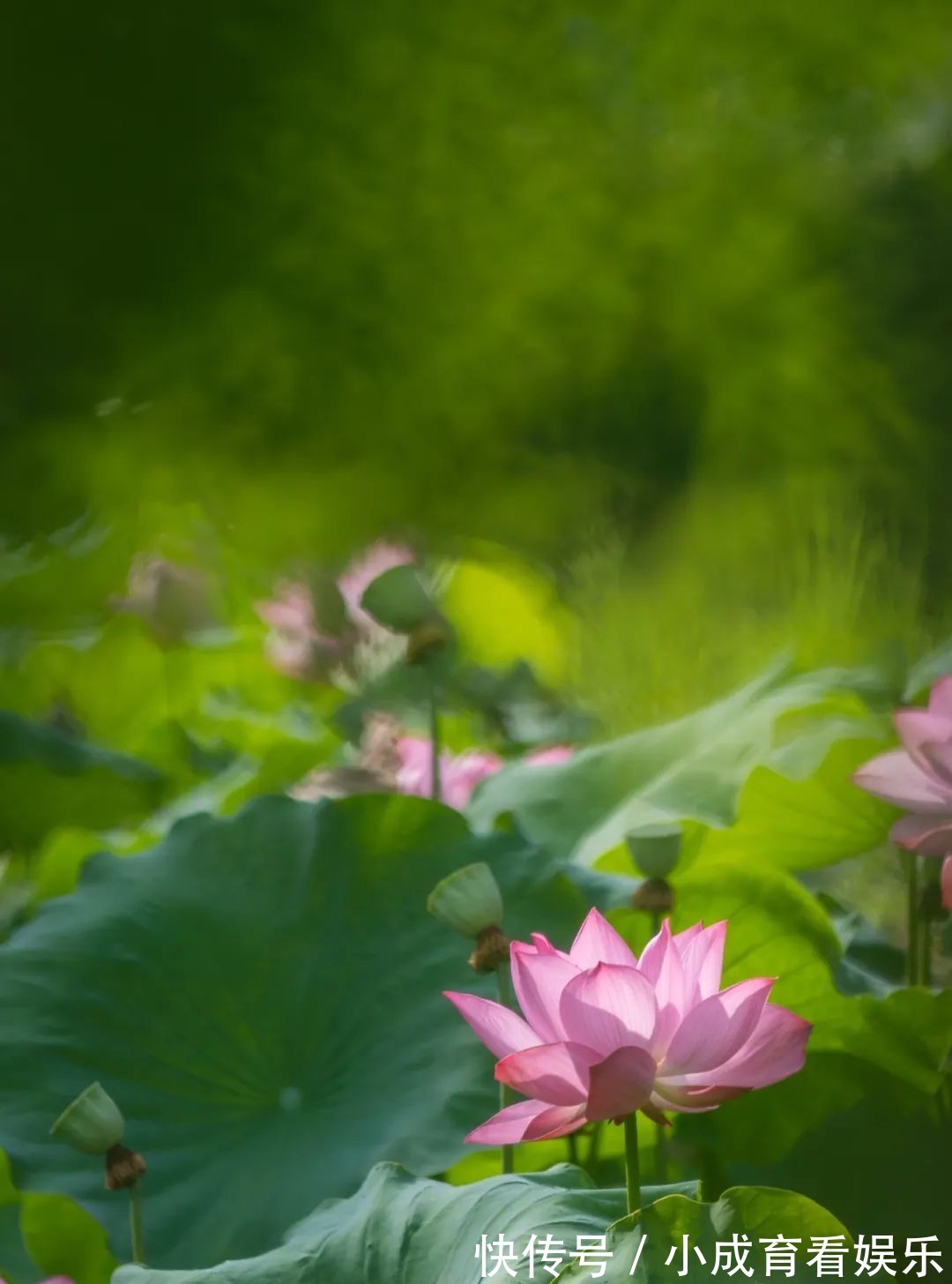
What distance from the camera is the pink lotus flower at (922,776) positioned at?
1.59 ft

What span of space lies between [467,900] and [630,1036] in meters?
0.09

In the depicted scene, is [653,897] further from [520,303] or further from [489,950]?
[520,303]

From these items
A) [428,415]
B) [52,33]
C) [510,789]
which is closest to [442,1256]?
[510,789]

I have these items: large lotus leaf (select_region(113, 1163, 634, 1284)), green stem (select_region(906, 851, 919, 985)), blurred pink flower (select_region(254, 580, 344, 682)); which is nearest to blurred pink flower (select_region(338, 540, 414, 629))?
blurred pink flower (select_region(254, 580, 344, 682))

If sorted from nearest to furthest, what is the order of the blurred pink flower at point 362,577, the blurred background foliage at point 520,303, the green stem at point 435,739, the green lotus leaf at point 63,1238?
the green lotus leaf at point 63,1238 → the green stem at point 435,739 → the blurred pink flower at point 362,577 → the blurred background foliage at point 520,303

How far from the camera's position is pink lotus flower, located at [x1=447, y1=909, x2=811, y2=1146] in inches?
12.9

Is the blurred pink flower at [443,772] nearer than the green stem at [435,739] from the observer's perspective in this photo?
No

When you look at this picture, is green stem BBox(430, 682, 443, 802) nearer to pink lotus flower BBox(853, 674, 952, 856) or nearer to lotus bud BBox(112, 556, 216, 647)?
pink lotus flower BBox(853, 674, 952, 856)

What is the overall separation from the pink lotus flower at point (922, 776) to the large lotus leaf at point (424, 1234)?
7.8 inches

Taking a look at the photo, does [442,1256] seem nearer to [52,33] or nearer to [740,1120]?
[740,1120]

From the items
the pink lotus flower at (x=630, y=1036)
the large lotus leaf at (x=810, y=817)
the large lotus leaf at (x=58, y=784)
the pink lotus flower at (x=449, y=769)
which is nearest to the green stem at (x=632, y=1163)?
Answer: the pink lotus flower at (x=630, y=1036)

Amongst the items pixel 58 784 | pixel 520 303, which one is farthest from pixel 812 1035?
pixel 520 303

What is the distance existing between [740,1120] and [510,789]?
256mm

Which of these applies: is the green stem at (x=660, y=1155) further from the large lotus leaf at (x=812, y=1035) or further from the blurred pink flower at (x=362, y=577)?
the blurred pink flower at (x=362, y=577)
